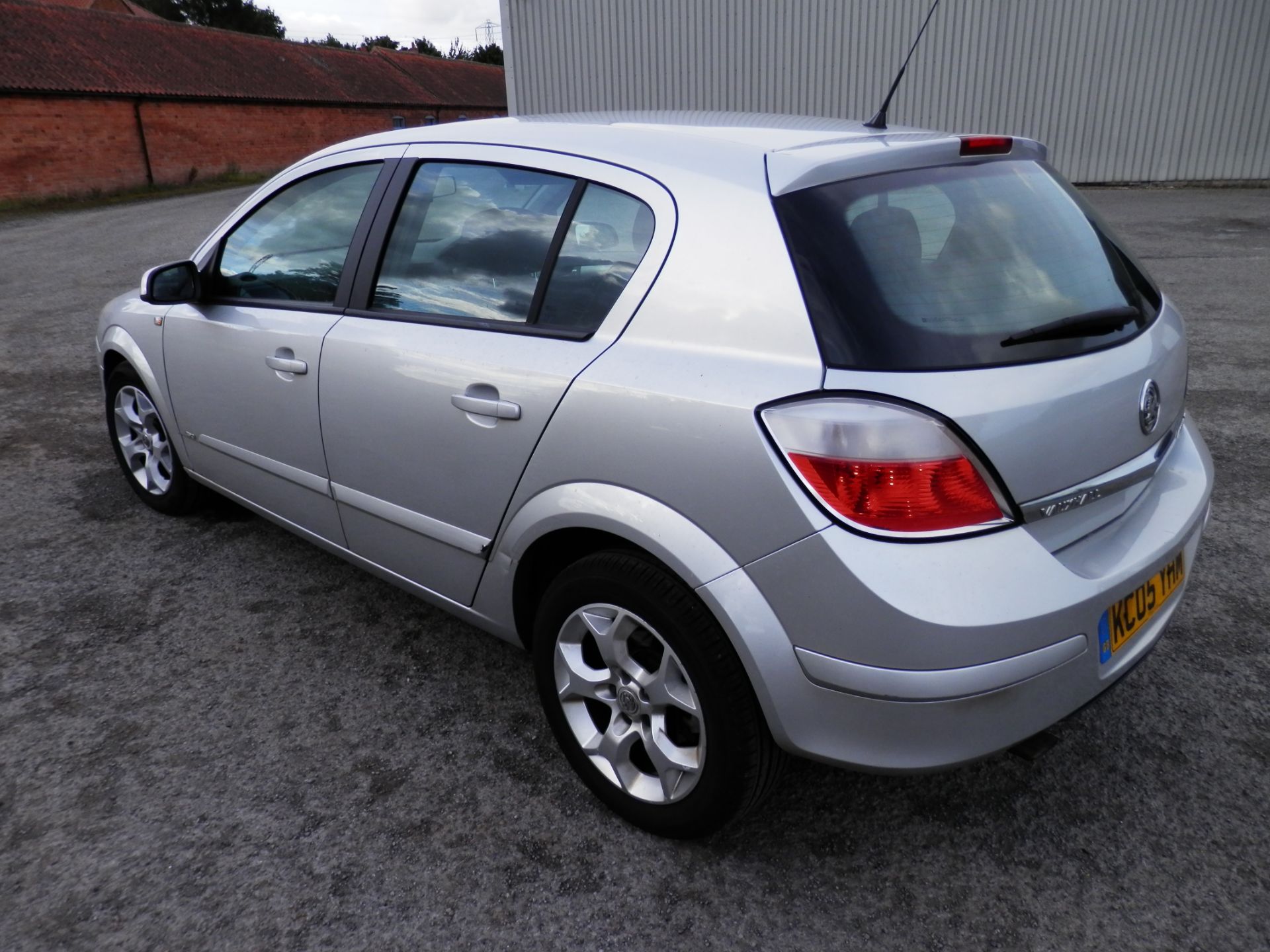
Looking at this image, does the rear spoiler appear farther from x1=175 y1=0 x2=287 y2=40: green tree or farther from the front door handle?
x1=175 y1=0 x2=287 y2=40: green tree

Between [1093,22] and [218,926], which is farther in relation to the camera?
[1093,22]

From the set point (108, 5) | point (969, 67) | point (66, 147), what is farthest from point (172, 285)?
point (108, 5)

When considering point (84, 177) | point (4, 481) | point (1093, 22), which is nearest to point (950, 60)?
point (1093, 22)

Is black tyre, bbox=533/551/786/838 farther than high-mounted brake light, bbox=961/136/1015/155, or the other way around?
high-mounted brake light, bbox=961/136/1015/155

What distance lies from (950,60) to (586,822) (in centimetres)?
1726

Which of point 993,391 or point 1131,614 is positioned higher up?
point 993,391

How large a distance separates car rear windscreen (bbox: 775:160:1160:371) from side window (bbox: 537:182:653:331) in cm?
39

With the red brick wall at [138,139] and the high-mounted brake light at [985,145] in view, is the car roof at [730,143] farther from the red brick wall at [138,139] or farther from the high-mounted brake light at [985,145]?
the red brick wall at [138,139]

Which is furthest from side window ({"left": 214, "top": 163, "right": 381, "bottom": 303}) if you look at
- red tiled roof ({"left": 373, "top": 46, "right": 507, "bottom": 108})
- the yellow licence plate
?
red tiled roof ({"left": 373, "top": 46, "right": 507, "bottom": 108})

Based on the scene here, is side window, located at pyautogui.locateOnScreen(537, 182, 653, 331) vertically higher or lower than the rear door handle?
higher

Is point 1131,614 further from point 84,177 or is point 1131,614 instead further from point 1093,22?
point 84,177

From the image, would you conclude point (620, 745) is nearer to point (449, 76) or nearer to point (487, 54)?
point (449, 76)

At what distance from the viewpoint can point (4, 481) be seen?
15.7 feet

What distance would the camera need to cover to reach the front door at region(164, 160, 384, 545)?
10.1 feet
